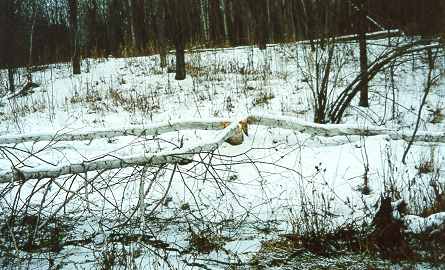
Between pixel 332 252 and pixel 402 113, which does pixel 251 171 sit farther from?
pixel 402 113

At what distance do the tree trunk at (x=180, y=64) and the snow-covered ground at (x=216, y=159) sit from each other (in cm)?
23

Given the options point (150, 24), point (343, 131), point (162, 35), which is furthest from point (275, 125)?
point (150, 24)

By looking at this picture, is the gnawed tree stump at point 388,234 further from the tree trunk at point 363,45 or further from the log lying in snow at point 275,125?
the tree trunk at point 363,45

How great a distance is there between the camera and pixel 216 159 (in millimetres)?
5922

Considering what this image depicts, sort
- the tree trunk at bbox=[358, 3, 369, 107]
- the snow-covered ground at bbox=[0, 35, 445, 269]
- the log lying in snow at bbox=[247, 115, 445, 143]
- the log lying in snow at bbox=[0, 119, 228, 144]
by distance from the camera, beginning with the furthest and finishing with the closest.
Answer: the tree trunk at bbox=[358, 3, 369, 107], the log lying in snow at bbox=[0, 119, 228, 144], the log lying in snow at bbox=[247, 115, 445, 143], the snow-covered ground at bbox=[0, 35, 445, 269]

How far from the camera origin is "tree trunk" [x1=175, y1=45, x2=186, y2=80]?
10.8 meters

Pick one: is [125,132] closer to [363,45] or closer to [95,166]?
[95,166]

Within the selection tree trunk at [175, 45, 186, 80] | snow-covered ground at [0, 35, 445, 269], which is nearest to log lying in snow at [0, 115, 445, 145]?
snow-covered ground at [0, 35, 445, 269]

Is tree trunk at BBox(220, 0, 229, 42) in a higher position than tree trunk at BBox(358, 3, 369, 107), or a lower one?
higher

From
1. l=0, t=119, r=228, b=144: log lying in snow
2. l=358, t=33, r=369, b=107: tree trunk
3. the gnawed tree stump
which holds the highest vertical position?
l=358, t=33, r=369, b=107: tree trunk

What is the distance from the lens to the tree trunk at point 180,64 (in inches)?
424

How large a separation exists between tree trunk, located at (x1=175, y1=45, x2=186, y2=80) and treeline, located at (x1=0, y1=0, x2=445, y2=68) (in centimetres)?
12

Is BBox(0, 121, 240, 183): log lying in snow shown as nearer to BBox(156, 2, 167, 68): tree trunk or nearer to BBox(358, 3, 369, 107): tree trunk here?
BBox(358, 3, 369, 107): tree trunk

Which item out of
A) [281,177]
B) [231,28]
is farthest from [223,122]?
[231,28]
